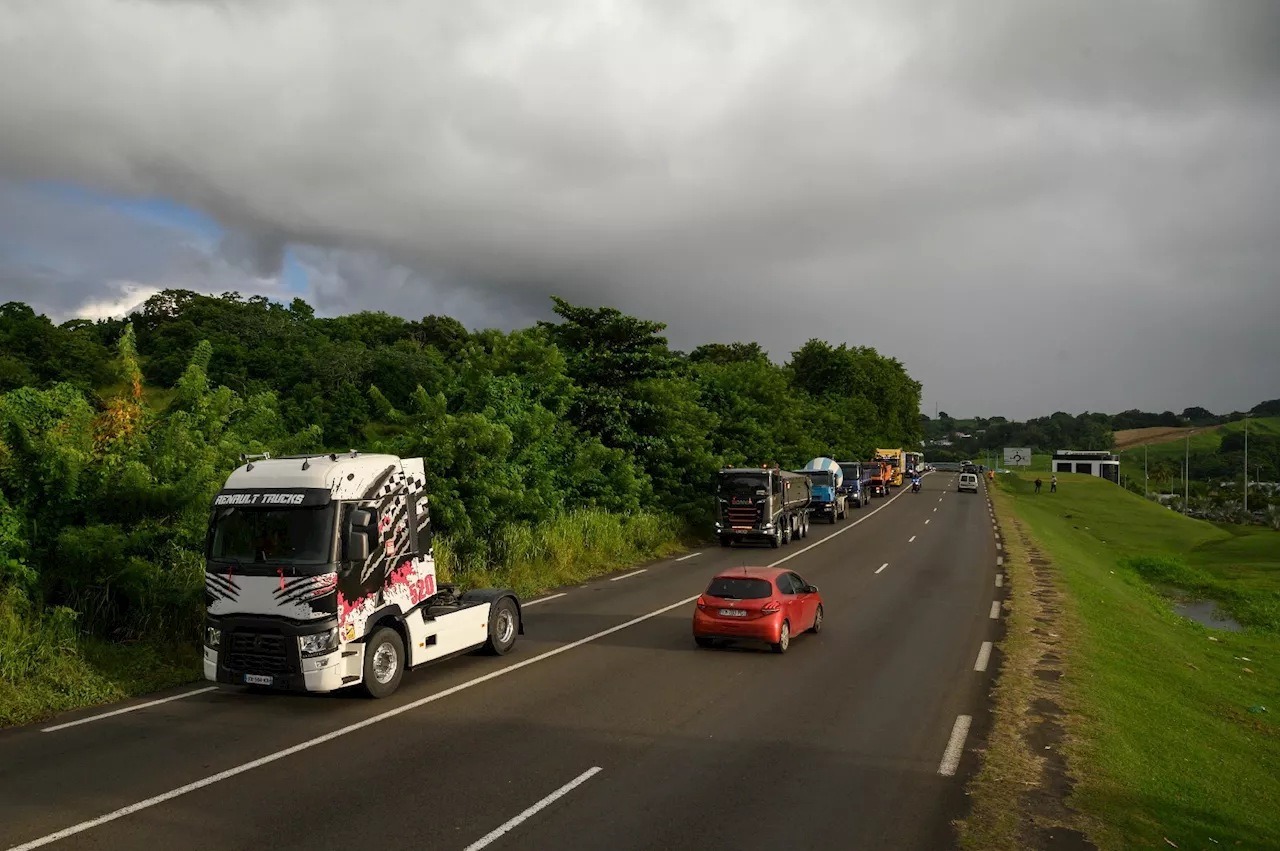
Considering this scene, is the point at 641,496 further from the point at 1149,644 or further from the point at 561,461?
the point at 1149,644

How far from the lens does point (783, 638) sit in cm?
1561

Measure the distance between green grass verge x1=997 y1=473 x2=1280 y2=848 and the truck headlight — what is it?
8.64 m

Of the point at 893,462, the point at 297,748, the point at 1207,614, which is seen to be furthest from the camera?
the point at 893,462

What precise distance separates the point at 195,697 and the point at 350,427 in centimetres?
4667

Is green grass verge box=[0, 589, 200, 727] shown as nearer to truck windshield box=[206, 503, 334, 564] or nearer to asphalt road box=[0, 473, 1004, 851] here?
asphalt road box=[0, 473, 1004, 851]

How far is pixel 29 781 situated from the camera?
895 cm

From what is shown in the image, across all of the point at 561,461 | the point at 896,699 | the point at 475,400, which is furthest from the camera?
the point at 561,461

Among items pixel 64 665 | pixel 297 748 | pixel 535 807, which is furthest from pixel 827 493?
pixel 535 807

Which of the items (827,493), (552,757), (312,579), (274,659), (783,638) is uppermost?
(312,579)

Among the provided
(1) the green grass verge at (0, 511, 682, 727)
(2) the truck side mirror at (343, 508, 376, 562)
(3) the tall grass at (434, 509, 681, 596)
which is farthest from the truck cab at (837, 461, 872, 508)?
(2) the truck side mirror at (343, 508, 376, 562)

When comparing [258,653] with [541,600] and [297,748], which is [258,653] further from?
[541,600]

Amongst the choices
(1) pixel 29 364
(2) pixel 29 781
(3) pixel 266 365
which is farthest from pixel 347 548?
(3) pixel 266 365

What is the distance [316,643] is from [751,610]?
7341 mm

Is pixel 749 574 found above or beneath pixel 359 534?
beneath
